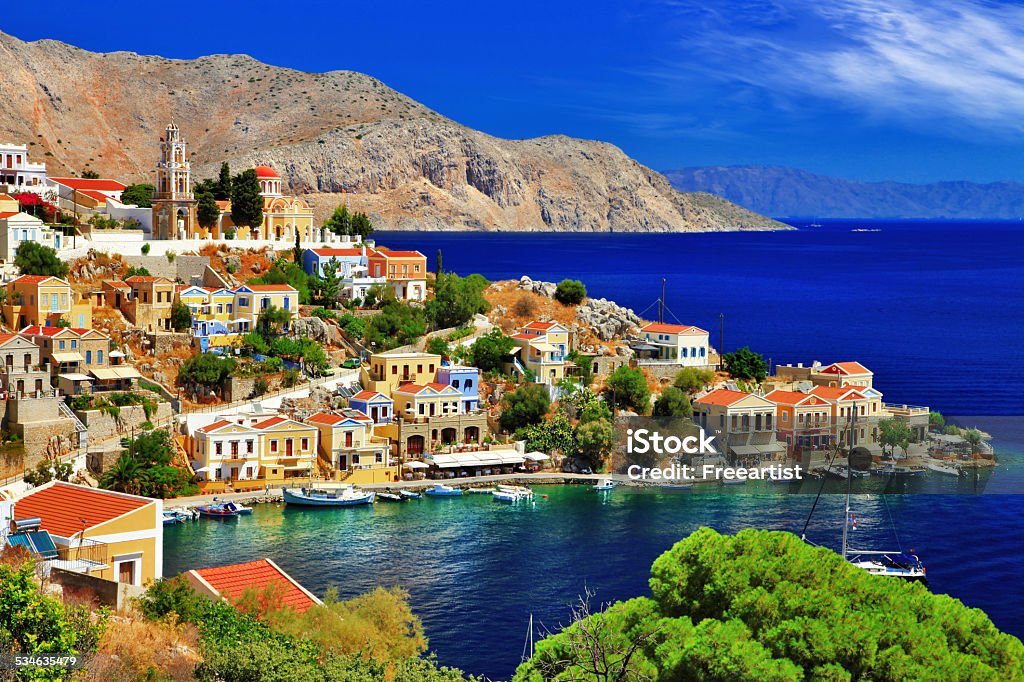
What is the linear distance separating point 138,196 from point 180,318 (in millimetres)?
12037

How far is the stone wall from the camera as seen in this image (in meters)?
43.2

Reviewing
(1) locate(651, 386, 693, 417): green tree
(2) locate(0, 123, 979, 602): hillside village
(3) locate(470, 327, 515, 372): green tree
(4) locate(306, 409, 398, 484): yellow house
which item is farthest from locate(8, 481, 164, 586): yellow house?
(3) locate(470, 327, 515, 372): green tree

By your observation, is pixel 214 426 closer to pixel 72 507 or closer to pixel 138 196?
pixel 138 196

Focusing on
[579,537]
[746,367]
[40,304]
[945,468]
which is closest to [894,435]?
[945,468]

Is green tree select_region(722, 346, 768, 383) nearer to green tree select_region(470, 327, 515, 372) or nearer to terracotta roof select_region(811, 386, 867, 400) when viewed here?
terracotta roof select_region(811, 386, 867, 400)

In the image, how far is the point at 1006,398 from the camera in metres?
63.6

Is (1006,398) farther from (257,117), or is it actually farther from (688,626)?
(257,117)

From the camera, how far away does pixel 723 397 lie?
50594 millimetres

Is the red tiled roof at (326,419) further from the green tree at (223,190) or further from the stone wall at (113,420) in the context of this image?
the green tree at (223,190)

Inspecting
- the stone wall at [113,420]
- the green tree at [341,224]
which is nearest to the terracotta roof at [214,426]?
the stone wall at [113,420]

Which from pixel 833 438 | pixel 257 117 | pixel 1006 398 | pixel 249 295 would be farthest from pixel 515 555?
pixel 257 117

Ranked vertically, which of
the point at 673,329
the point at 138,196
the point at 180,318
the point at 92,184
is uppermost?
A: the point at 92,184

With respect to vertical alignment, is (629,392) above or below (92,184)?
below

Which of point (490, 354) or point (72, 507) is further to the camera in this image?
point (490, 354)
